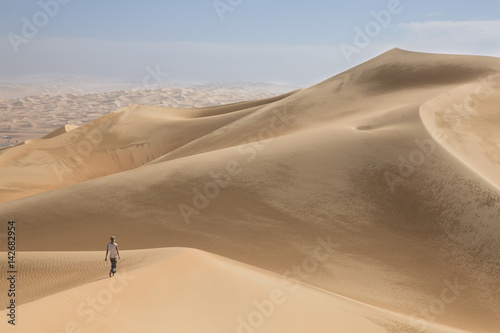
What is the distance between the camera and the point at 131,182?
1672 centimetres

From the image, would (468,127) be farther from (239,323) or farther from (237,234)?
(239,323)

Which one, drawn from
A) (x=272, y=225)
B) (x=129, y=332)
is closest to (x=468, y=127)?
(x=272, y=225)

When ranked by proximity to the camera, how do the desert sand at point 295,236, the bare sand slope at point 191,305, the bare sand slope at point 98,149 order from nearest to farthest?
the bare sand slope at point 191,305 → the desert sand at point 295,236 → the bare sand slope at point 98,149

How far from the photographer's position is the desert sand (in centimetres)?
851

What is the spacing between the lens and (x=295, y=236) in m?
13.8

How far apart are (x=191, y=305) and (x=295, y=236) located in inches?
237

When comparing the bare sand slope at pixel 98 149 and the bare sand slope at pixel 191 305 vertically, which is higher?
the bare sand slope at pixel 191 305

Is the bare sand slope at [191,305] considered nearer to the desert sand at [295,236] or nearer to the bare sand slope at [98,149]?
the desert sand at [295,236]

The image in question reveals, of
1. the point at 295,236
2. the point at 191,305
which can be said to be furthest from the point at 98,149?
the point at 191,305

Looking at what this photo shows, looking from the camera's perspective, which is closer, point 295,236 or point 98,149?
point 295,236

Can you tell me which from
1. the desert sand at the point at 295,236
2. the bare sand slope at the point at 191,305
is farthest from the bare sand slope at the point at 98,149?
the bare sand slope at the point at 191,305

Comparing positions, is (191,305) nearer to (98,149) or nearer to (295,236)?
(295,236)

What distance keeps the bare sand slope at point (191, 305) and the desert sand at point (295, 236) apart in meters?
0.03

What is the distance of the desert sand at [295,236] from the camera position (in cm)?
851
